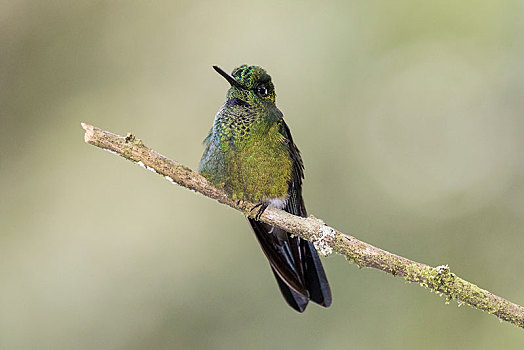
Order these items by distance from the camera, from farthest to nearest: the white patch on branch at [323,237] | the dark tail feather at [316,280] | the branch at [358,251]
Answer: the dark tail feather at [316,280], the white patch on branch at [323,237], the branch at [358,251]

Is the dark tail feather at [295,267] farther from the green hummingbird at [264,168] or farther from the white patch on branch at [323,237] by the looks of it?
the white patch on branch at [323,237]

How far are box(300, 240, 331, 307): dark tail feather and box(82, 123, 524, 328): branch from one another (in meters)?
0.67

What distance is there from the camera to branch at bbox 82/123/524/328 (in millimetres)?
2771

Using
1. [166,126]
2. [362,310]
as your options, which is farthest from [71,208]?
[362,310]

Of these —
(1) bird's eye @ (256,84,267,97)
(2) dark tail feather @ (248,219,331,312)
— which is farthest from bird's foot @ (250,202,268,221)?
(1) bird's eye @ (256,84,267,97)

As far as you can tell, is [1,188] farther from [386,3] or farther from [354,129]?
[386,3]

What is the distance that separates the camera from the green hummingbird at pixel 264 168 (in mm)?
3520

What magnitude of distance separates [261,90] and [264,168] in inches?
21.1

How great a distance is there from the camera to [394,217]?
21.6 feet

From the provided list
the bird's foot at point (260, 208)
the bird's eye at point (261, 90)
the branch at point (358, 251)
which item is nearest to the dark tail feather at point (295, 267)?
the bird's foot at point (260, 208)

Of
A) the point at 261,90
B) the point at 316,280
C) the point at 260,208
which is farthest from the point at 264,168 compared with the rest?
the point at 316,280

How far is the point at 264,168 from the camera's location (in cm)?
358

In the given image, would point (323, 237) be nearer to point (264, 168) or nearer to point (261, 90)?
point (264, 168)

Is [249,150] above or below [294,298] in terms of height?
above
